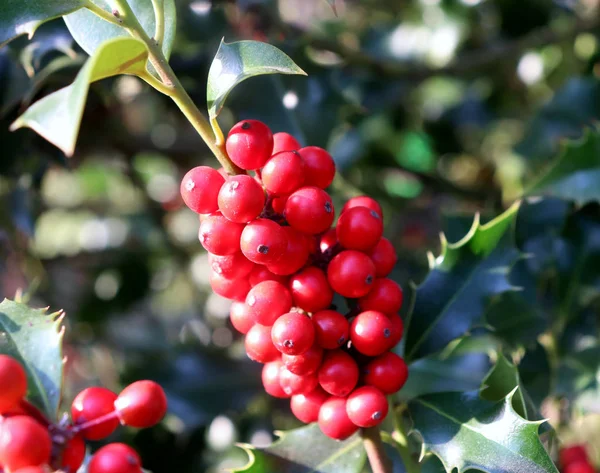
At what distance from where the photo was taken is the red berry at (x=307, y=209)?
89 cm

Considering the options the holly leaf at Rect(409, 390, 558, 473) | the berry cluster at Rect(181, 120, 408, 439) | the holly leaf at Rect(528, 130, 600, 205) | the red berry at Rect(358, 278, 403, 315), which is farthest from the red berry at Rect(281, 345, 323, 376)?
the holly leaf at Rect(528, 130, 600, 205)

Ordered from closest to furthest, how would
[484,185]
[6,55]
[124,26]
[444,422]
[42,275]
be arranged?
[124,26], [444,422], [6,55], [42,275], [484,185]

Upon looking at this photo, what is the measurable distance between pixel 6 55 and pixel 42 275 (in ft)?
2.94

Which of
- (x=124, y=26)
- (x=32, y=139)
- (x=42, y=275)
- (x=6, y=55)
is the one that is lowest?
(x=42, y=275)

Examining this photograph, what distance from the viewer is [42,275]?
2139 mm

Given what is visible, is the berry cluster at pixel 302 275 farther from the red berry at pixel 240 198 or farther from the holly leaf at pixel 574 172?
the holly leaf at pixel 574 172

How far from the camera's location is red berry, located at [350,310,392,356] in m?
0.93

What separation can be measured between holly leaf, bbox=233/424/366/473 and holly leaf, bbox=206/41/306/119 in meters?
0.55

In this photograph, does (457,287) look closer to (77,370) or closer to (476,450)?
(476,450)

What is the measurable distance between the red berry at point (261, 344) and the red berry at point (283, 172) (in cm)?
21

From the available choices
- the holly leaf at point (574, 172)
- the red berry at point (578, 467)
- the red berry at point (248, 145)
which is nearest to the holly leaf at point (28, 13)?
the red berry at point (248, 145)

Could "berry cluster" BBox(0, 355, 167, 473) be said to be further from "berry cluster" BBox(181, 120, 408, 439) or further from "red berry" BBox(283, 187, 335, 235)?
"red berry" BBox(283, 187, 335, 235)

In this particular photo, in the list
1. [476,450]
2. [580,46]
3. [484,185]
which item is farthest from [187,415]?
[580,46]

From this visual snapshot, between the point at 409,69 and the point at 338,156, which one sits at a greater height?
the point at 409,69
